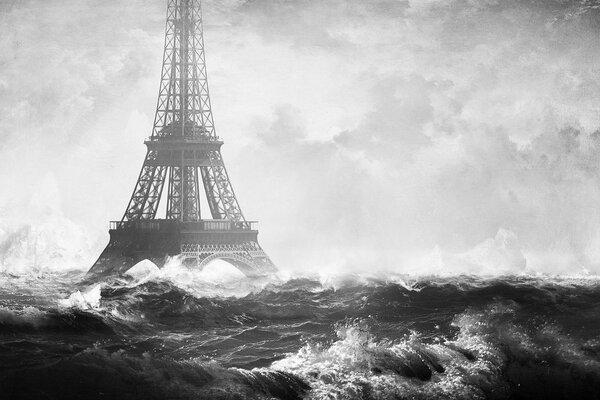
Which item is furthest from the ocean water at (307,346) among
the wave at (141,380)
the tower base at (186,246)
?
the tower base at (186,246)

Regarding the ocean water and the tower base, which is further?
the tower base

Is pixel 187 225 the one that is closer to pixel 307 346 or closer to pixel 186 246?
pixel 186 246

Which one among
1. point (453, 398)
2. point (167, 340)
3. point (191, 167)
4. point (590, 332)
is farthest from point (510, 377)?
point (191, 167)

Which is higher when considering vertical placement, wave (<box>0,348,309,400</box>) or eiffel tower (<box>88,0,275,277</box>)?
eiffel tower (<box>88,0,275,277</box>)

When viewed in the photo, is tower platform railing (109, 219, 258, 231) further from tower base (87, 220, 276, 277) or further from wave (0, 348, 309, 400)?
wave (0, 348, 309, 400)

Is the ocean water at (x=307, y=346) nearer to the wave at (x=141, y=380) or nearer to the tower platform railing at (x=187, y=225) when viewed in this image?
the wave at (x=141, y=380)

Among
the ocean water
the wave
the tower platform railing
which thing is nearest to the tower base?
the tower platform railing
